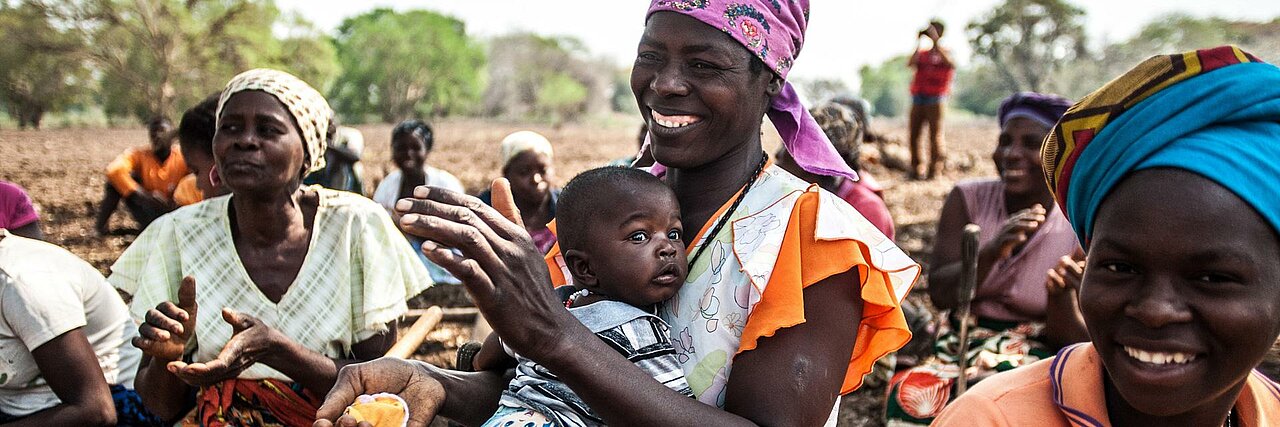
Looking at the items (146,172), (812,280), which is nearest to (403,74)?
(146,172)

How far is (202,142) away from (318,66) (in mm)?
25047

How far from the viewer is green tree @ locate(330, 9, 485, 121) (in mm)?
40781

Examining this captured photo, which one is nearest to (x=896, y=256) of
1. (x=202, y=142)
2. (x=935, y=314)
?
(x=202, y=142)

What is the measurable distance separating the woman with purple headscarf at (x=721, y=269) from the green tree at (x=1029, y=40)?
3182 centimetres

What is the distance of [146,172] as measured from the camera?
7445 millimetres

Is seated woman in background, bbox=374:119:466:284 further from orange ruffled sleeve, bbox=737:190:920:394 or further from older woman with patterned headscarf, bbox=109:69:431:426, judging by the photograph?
orange ruffled sleeve, bbox=737:190:920:394

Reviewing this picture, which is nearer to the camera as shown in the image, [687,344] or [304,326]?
[687,344]

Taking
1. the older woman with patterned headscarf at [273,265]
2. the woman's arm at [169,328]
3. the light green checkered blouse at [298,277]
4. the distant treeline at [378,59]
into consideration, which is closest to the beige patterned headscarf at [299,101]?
the older woman with patterned headscarf at [273,265]

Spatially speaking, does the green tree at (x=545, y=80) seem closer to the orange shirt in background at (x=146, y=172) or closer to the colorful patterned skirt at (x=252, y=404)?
the orange shirt in background at (x=146, y=172)

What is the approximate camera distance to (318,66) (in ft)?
90.1

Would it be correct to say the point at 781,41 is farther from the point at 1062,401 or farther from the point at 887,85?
the point at 887,85

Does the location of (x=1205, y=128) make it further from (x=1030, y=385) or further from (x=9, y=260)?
(x=9, y=260)

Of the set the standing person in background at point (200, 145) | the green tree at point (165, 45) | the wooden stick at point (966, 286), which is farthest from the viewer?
the green tree at point (165, 45)

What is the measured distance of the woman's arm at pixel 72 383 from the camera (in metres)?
2.52
